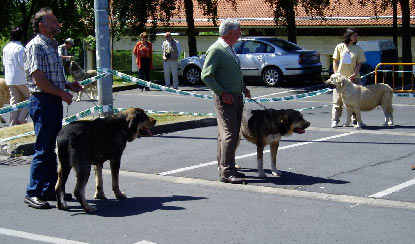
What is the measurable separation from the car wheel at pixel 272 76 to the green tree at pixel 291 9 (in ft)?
8.79

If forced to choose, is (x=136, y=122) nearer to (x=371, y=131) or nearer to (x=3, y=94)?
(x=371, y=131)

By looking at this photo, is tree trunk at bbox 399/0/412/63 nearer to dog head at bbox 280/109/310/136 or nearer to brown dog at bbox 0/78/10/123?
brown dog at bbox 0/78/10/123

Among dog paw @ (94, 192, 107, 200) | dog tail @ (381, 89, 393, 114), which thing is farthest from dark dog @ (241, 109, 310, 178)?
dog tail @ (381, 89, 393, 114)

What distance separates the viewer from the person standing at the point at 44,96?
298 inches

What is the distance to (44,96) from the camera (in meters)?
7.66

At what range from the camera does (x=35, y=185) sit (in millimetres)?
7789

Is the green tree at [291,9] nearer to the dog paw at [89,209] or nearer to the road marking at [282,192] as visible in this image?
the road marking at [282,192]

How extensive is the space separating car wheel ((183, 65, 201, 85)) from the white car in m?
1.79

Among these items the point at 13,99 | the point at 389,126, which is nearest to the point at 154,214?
the point at 13,99

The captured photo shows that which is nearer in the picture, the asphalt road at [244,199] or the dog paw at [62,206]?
the asphalt road at [244,199]

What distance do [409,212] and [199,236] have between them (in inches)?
91.0

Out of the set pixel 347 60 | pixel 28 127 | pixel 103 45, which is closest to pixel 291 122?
pixel 103 45

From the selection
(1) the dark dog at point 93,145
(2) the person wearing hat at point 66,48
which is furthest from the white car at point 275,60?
(1) the dark dog at point 93,145

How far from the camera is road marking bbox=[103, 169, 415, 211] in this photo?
7.78 m
